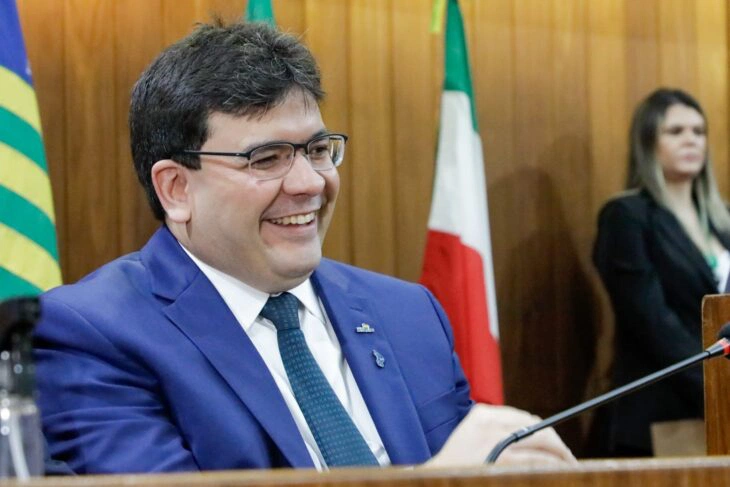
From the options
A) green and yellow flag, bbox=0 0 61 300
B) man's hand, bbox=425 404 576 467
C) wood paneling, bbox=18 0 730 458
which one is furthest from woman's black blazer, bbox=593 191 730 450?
man's hand, bbox=425 404 576 467

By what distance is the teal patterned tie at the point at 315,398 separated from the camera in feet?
6.81

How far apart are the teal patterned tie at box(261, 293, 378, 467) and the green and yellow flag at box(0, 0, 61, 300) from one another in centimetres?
91

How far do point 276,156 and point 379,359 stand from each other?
1.45ft

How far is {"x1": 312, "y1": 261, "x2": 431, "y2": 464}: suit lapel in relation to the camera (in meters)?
2.19

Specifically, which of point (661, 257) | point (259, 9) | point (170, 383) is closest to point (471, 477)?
point (170, 383)

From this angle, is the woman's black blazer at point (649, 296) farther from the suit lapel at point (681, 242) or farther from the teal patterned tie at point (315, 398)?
the teal patterned tie at point (315, 398)

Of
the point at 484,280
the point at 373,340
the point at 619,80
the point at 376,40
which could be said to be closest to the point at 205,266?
the point at 373,340

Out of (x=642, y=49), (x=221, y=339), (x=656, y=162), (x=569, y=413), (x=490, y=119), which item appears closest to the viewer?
(x=569, y=413)

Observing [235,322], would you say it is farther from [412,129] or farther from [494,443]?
[412,129]

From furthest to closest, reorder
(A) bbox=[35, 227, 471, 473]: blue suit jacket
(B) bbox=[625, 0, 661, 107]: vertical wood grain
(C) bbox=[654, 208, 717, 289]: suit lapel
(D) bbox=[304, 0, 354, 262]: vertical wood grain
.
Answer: (B) bbox=[625, 0, 661, 107]: vertical wood grain
(C) bbox=[654, 208, 717, 289]: suit lapel
(D) bbox=[304, 0, 354, 262]: vertical wood grain
(A) bbox=[35, 227, 471, 473]: blue suit jacket

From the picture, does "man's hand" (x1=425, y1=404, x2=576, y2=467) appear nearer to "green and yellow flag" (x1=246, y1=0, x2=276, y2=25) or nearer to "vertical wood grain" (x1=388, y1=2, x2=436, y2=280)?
"green and yellow flag" (x1=246, y1=0, x2=276, y2=25)

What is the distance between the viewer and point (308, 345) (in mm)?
2240

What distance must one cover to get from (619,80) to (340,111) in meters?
1.29

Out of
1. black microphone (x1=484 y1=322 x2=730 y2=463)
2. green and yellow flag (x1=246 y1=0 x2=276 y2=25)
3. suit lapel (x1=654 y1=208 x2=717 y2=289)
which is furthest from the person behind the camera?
suit lapel (x1=654 y1=208 x2=717 y2=289)
